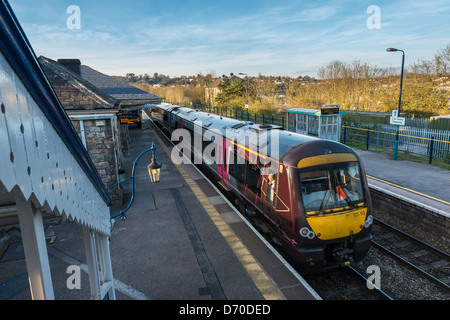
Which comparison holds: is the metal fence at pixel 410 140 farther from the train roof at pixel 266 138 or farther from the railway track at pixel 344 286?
the railway track at pixel 344 286

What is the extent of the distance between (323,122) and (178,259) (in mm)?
14158

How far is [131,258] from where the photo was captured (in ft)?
24.4

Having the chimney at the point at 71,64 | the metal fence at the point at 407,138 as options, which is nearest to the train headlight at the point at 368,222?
the metal fence at the point at 407,138

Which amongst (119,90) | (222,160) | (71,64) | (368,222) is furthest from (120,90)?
(368,222)

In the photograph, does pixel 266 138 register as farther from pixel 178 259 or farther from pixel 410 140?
pixel 410 140

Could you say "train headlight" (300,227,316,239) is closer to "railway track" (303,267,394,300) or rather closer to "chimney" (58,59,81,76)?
"railway track" (303,267,394,300)

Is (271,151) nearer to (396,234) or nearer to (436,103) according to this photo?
(396,234)

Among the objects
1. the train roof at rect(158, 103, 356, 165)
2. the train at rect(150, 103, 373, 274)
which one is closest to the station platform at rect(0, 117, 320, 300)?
the train at rect(150, 103, 373, 274)

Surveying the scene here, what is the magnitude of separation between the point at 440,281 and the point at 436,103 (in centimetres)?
1998

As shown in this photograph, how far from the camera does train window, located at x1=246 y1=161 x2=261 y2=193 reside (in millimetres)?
7858

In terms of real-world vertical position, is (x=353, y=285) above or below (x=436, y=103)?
below

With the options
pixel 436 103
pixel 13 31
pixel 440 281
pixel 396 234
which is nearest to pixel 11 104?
pixel 13 31

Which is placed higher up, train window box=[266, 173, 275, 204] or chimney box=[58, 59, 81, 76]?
chimney box=[58, 59, 81, 76]

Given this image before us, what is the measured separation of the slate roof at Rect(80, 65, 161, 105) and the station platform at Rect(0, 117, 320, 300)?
23.5ft
